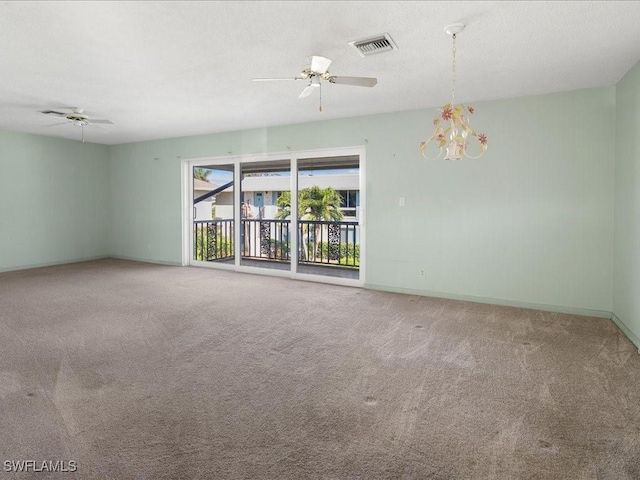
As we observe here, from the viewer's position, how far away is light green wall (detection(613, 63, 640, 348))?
3468mm

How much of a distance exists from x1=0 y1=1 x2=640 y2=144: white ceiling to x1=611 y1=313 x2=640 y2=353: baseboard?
246 cm

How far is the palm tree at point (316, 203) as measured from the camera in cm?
657

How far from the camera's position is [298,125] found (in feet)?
20.0

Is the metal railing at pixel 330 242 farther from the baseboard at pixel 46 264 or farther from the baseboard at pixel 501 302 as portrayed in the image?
the baseboard at pixel 46 264

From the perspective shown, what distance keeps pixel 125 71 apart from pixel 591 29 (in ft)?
13.0

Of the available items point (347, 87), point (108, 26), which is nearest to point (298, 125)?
point (347, 87)

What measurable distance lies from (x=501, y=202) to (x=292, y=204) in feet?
10.3

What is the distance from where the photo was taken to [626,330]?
3.65m

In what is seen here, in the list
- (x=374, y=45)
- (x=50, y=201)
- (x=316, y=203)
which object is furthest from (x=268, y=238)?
(x=374, y=45)

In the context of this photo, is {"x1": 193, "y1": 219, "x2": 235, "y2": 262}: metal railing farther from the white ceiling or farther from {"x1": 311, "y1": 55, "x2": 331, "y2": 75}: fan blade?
{"x1": 311, "y1": 55, "x2": 331, "y2": 75}: fan blade

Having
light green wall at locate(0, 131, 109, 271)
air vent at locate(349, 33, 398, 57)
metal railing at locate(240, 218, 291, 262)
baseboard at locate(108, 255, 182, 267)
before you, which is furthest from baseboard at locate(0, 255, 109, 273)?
air vent at locate(349, 33, 398, 57)

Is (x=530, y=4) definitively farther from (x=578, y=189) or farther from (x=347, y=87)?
(x=578, y=189)

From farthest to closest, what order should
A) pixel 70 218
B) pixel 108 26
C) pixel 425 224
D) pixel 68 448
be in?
1. pixel 70 218
2. pixel 425 224
3. pixel 108 26
4. pixel 68 448

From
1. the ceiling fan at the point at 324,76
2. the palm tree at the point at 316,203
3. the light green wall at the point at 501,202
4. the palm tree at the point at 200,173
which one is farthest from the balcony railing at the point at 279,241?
the ceiling fan at the point at 324,76
